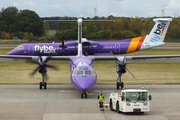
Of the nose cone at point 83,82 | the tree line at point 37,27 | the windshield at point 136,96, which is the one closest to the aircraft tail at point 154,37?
the nose cone at point 83,82

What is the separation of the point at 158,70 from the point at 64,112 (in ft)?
76.6

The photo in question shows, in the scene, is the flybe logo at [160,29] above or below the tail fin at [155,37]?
above

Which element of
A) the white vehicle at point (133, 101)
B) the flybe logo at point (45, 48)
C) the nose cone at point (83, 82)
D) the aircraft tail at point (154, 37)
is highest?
the aircraft tail at point (154, 37)

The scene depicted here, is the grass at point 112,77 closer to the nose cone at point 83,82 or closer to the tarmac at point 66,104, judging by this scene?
the tarmac at point 66,104

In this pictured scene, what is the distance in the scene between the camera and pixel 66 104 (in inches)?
701

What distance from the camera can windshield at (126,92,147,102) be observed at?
581 inches

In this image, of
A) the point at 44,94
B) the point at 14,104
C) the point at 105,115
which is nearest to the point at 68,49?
the point at 44,94

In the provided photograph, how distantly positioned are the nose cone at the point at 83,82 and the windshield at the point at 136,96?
14.5 feet

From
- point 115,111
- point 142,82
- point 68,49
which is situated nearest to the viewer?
point 115,111

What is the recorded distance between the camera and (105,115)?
585 inches

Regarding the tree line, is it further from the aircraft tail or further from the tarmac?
the tarmac

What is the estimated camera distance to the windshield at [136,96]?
14750mm

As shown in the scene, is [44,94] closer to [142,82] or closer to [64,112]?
[64,112]

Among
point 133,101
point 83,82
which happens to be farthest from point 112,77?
point 133,101
